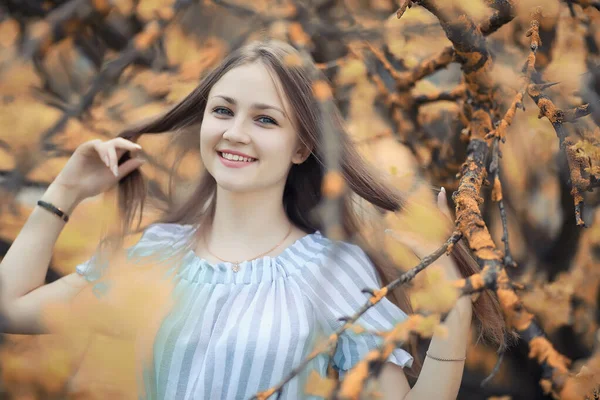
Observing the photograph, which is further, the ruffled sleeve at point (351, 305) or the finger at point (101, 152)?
the finger at point (101, 152)

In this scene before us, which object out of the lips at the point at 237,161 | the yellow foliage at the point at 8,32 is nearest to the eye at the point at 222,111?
the lips at the point at 237,161

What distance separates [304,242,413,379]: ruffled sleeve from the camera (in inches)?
54.1

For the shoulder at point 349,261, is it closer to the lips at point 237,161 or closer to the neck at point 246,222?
the neck at point 246,222

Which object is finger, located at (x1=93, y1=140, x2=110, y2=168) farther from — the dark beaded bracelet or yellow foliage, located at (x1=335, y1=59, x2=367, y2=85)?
yellow foliage, located at (x1=335, y1=59, x2=367, y2=85)

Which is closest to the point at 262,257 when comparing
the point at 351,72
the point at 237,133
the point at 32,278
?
the point at 237,133

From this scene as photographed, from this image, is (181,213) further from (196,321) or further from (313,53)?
(313,53)

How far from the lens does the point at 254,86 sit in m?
1.43

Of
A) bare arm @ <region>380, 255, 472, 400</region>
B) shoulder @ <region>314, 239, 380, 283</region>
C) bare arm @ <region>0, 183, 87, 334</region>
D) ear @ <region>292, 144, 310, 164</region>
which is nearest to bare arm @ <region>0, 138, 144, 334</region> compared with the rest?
bare arm @ <region>0, 183, 87, 334</region>

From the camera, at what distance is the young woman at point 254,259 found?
1.34 m

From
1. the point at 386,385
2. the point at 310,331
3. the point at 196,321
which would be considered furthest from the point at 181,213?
the point at 386,385

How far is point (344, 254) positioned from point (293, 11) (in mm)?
878

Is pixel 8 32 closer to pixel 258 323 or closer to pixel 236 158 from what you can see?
pixel 236 158

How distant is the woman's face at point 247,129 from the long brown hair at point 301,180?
35 mm

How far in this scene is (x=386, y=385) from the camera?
4.43ft
